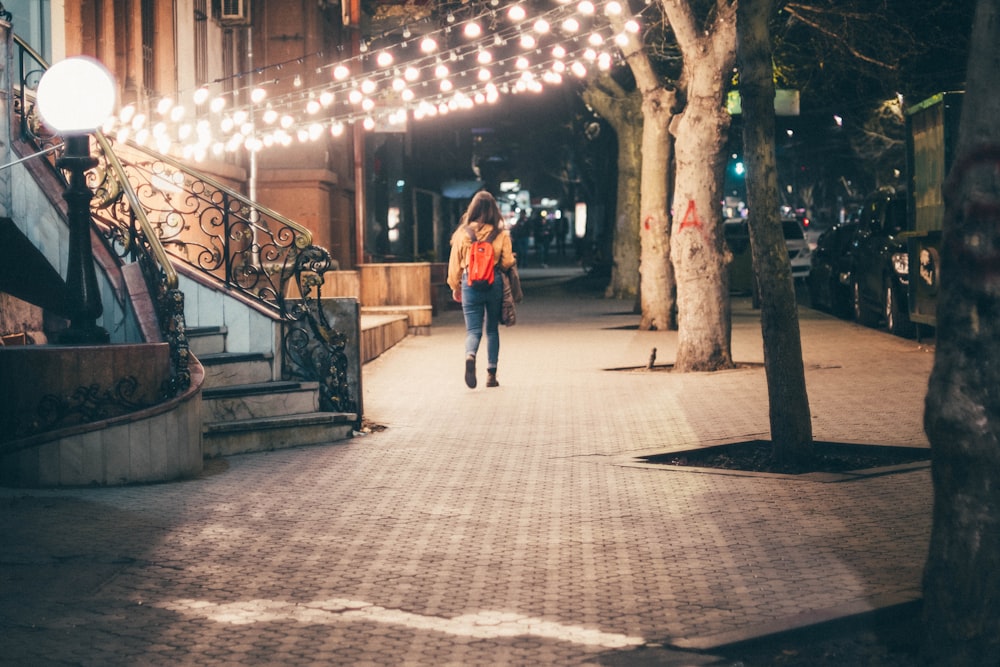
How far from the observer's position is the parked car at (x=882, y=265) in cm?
1898

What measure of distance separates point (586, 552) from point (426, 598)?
3.74 ft

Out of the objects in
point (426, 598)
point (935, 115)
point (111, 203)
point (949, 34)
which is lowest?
point (426, 598)

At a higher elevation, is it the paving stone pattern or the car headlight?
the car headlight

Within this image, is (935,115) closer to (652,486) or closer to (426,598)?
(652,486)

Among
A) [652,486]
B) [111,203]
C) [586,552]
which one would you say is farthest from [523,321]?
[586,552]

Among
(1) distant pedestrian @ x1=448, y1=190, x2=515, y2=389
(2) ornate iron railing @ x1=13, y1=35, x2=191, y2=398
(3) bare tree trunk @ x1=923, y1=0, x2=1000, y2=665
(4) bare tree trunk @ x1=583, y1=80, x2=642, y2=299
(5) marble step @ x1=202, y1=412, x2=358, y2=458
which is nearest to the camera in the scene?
(3) bare tree trunk @ x1=923, y1=0, x2=1000, y2=665

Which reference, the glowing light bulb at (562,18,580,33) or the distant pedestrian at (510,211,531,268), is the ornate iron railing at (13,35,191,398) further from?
the distant pedestrian at (510,211,531,268)

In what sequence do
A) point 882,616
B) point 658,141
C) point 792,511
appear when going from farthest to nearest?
point 658,141 < point 792,511 < point 882,616

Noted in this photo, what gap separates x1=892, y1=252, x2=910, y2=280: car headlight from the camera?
60.7ft

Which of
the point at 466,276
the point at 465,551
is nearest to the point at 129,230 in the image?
the point at 466,276

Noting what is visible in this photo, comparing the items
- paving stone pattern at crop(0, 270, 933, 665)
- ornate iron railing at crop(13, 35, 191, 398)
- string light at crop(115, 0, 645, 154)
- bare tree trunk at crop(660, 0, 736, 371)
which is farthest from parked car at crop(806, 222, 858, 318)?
ornate iron railing at crop(13, 35, 191, 398)

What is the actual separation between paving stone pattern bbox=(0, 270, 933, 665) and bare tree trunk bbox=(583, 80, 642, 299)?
1783cm

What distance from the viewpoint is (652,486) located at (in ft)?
28.0

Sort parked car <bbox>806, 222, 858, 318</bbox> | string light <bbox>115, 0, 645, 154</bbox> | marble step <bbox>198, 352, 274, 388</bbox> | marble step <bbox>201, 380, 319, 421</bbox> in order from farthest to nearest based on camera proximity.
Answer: parked car <bbox>806, 222, 858, 318</bbox>, string light <bbox>115, 0, 645, 154</bbox>, marble step <bbox>198, 352, 274, 388</bbox>, marble step <bbox>201, 380, 319, 421</bbox>
